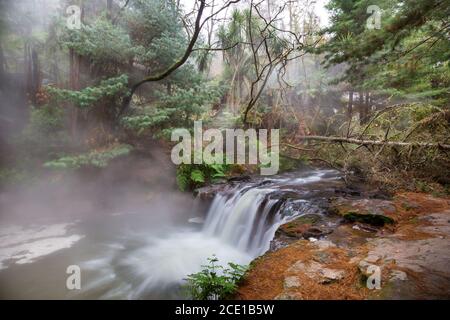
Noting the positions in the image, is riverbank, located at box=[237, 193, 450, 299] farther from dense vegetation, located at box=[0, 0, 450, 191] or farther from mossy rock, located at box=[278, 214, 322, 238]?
dense vegetation, located at box=[0, 0, 450, 191]

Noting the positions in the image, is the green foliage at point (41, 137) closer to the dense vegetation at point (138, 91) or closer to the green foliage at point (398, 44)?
the dense vegetation at point (138, 91)

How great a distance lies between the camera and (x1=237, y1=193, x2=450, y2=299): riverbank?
2.86 m

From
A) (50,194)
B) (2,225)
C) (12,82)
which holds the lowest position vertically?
(2,225)

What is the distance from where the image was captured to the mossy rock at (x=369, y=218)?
4.98 meters

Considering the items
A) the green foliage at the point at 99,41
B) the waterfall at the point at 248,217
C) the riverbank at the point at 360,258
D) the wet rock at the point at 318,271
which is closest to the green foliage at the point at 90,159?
the green foliage at the point at 99,41

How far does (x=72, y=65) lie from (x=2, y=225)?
5707 millimetres

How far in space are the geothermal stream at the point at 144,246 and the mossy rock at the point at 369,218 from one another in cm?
100

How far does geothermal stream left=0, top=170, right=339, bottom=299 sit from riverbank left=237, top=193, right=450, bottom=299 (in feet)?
4.48

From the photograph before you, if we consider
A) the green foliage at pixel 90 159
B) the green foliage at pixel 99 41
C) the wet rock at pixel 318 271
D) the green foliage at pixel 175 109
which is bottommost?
the wet rock at pixel 318 271

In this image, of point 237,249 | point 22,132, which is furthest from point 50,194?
point 237,249

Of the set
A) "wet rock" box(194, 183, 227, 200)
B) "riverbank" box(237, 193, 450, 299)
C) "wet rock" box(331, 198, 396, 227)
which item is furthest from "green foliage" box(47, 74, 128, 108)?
"wet rock" box(331, 198, 396, 227)

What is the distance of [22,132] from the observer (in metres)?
9.48

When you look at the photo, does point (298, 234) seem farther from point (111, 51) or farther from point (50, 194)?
point (50, 194)
